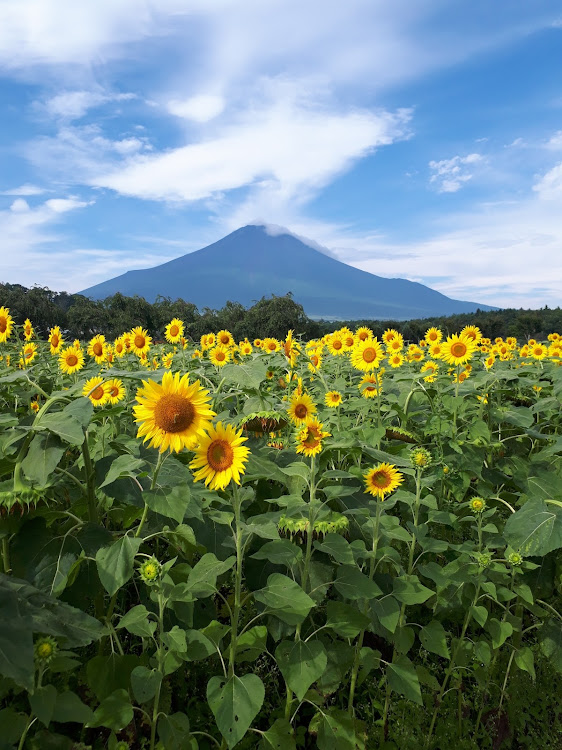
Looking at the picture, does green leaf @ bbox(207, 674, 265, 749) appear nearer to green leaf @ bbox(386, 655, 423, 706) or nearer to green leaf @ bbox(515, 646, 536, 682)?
green leaf @ bbox(386, 655, 423, 706)

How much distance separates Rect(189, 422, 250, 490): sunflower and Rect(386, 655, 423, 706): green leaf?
114cm

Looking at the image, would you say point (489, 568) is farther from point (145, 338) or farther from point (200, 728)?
point (145, 338)

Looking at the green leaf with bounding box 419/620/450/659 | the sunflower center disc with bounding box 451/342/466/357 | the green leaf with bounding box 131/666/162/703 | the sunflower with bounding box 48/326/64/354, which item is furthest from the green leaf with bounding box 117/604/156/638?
the sunflower with bounding box 48/326/64/354

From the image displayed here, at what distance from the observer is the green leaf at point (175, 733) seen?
69.3 inches

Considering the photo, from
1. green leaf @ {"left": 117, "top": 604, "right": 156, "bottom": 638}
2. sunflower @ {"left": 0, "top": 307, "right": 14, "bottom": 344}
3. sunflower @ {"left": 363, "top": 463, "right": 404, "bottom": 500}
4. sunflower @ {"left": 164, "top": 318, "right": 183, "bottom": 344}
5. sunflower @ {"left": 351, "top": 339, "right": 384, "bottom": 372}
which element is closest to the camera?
green leaf @ {"left": 117, "top": 604, "right": 156, "bottom": 638}

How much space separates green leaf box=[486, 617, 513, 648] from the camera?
2365 millimetres

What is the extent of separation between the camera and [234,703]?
66.9 inches

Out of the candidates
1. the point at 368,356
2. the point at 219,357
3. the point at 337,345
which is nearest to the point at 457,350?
the point at 368,356

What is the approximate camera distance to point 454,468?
11.1 ft

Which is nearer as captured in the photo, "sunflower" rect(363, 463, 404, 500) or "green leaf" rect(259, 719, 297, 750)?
"green leaf" rect(259, 719, 297, 750)

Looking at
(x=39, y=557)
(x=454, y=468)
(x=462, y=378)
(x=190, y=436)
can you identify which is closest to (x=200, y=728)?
(x=39, y=557)

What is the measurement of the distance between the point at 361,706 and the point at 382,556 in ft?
3.18

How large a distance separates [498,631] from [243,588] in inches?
53.2

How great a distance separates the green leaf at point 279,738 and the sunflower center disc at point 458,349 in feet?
13.6
